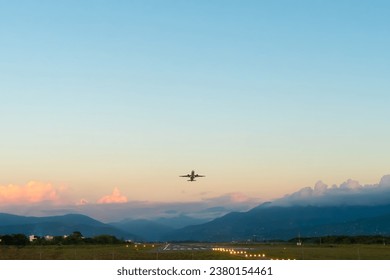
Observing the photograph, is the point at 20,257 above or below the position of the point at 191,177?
below

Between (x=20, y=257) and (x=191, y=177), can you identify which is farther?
(x=191, y=177)
